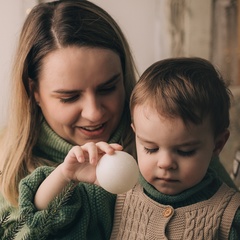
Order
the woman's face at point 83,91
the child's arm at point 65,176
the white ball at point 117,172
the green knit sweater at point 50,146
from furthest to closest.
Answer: the green knit sweater at point 50,146, the woman's face at point 83,91, the child's arm at point 65,176, the white ball at point 117,172

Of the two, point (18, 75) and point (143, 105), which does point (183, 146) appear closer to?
point (143, 105)

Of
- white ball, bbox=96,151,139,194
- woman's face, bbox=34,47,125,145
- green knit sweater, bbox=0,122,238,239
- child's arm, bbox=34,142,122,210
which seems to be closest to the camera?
white ball, bbox=96,151,139,194

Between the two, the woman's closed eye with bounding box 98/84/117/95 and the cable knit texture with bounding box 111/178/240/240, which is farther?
the woman's closed eye with bounding box 98/84/117/95

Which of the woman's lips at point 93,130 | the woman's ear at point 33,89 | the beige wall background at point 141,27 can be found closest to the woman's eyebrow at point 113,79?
the woman's lips at point 93,130

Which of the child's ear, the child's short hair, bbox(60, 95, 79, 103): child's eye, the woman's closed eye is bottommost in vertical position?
the child's ear

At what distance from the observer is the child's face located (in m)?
1.08

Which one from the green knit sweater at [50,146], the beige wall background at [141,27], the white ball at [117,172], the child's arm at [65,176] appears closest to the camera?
the white ball at [117,172]

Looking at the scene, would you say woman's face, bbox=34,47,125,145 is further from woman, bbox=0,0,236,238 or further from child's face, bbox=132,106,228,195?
child's face, bbox=132,106,228,195

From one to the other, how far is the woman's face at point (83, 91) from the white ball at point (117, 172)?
277 millimetres

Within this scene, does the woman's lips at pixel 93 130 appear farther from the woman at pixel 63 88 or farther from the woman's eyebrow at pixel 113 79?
the woman's eyebrow at pixel 113 79

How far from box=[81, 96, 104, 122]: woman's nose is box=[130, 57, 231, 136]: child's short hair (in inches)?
6.5

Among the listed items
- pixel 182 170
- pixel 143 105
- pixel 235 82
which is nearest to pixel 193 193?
pixel 182 170

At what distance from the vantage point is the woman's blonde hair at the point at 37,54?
137cm

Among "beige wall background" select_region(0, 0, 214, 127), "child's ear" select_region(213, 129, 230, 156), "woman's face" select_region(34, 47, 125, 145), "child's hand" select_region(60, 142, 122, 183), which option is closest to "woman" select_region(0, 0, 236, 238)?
"woman's face" select_region(34, 47, 125, 145)
